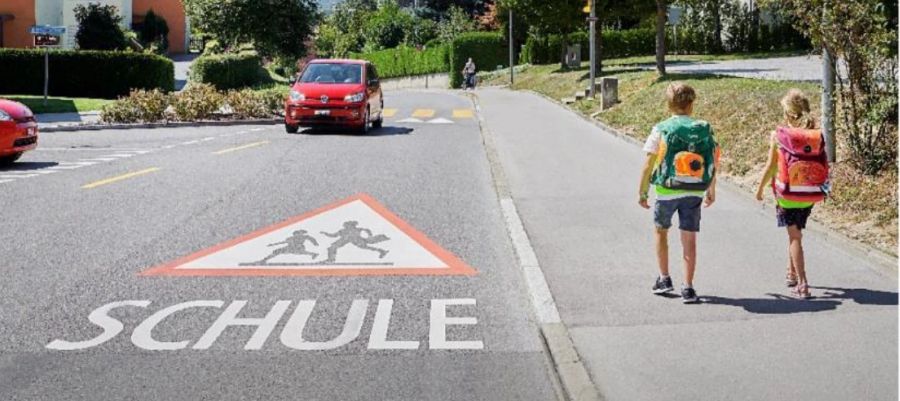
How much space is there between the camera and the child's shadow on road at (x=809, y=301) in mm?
6875

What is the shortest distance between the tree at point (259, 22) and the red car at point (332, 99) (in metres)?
41.4

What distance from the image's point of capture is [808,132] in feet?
23.4

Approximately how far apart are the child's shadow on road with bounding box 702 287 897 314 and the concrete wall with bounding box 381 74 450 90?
64463mm

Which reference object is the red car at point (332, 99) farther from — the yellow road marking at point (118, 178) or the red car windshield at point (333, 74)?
the yellow road marking at point (118, 178)

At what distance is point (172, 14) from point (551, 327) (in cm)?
7703

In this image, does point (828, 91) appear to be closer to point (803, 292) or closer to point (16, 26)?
point (803, 292)

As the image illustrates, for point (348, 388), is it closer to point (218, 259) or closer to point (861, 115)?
point (218, 259)

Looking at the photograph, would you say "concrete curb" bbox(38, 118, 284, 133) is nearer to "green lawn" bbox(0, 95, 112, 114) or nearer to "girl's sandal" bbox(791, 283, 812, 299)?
"green lawn" bbox(0, 95, 112, 114)

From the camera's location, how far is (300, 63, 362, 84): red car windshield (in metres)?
23.6

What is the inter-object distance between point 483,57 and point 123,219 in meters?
60.6

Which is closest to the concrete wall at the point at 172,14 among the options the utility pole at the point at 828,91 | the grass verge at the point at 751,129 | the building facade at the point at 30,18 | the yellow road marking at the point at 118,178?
the building facade at the point at 30,18

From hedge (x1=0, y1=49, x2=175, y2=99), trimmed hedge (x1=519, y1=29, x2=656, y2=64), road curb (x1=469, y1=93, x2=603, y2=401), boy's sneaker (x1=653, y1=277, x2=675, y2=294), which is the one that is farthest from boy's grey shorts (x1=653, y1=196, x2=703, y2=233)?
trimmed hedge (x1=519, y1=29, x2=656, y2=64)

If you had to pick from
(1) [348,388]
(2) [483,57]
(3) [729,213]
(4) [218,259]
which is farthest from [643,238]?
(2) [483,57]

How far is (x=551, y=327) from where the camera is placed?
6.37 metres
